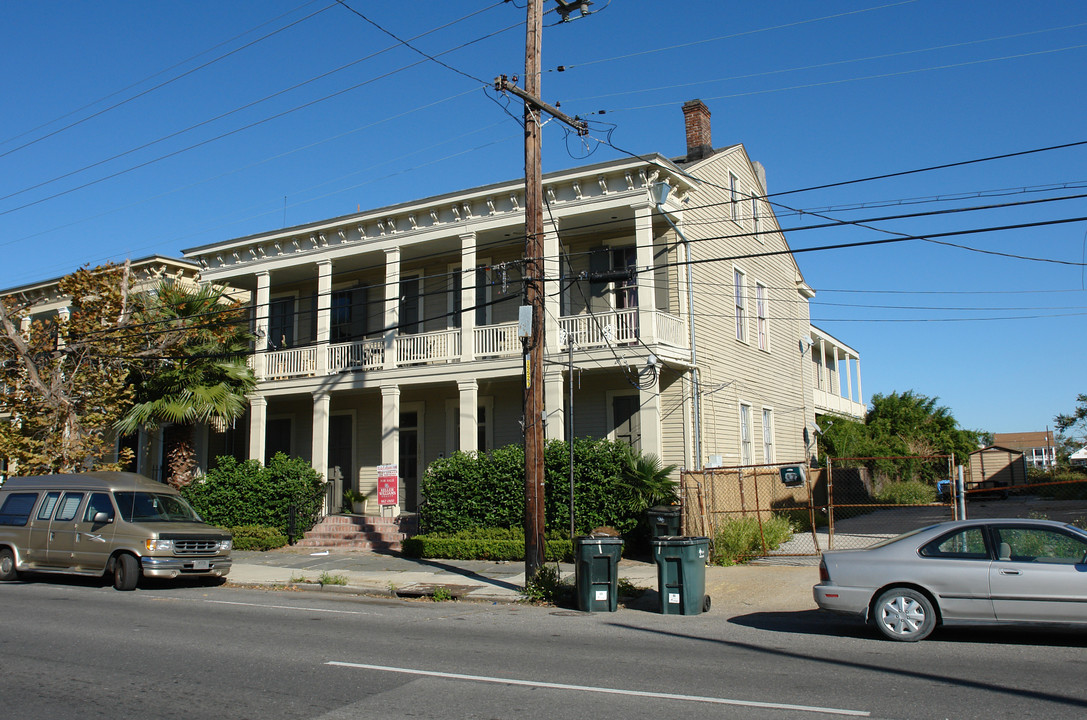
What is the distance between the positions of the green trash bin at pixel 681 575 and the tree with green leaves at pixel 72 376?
16.2 metres

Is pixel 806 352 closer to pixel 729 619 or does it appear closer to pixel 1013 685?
pixel 729 619

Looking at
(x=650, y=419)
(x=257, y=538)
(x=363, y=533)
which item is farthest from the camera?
(x=363, y=533)

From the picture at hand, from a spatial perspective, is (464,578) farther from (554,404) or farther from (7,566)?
(7,566)

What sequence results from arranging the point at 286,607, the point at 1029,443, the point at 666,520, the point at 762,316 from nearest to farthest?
the point at 286,607 < the point at 666,520 < the point at 762,316 < the point at 1029,443

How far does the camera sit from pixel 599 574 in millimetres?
11617

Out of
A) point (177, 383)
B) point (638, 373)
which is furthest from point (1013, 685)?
point (177, 383)

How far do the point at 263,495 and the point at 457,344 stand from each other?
629 centimetres

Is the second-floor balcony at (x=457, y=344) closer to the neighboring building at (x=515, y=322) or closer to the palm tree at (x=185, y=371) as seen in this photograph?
the neighboring building at (x=515, y=322)

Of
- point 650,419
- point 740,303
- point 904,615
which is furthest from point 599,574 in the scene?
point 740,303

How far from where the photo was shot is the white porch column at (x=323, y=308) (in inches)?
867

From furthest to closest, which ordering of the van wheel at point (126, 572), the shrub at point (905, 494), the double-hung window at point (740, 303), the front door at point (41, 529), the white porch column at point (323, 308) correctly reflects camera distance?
the shrub at point (905, 494), the double-hung window at point (740, 303), the white porch column at point (323, 308), the front door at point (41, 529), the van wheel at point (126, 572)

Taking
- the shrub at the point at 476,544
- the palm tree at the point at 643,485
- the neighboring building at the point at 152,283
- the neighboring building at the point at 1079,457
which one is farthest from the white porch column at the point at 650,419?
the neighboring building at the point at 1079,457

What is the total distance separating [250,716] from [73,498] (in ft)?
35.9

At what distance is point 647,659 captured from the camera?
786cm
